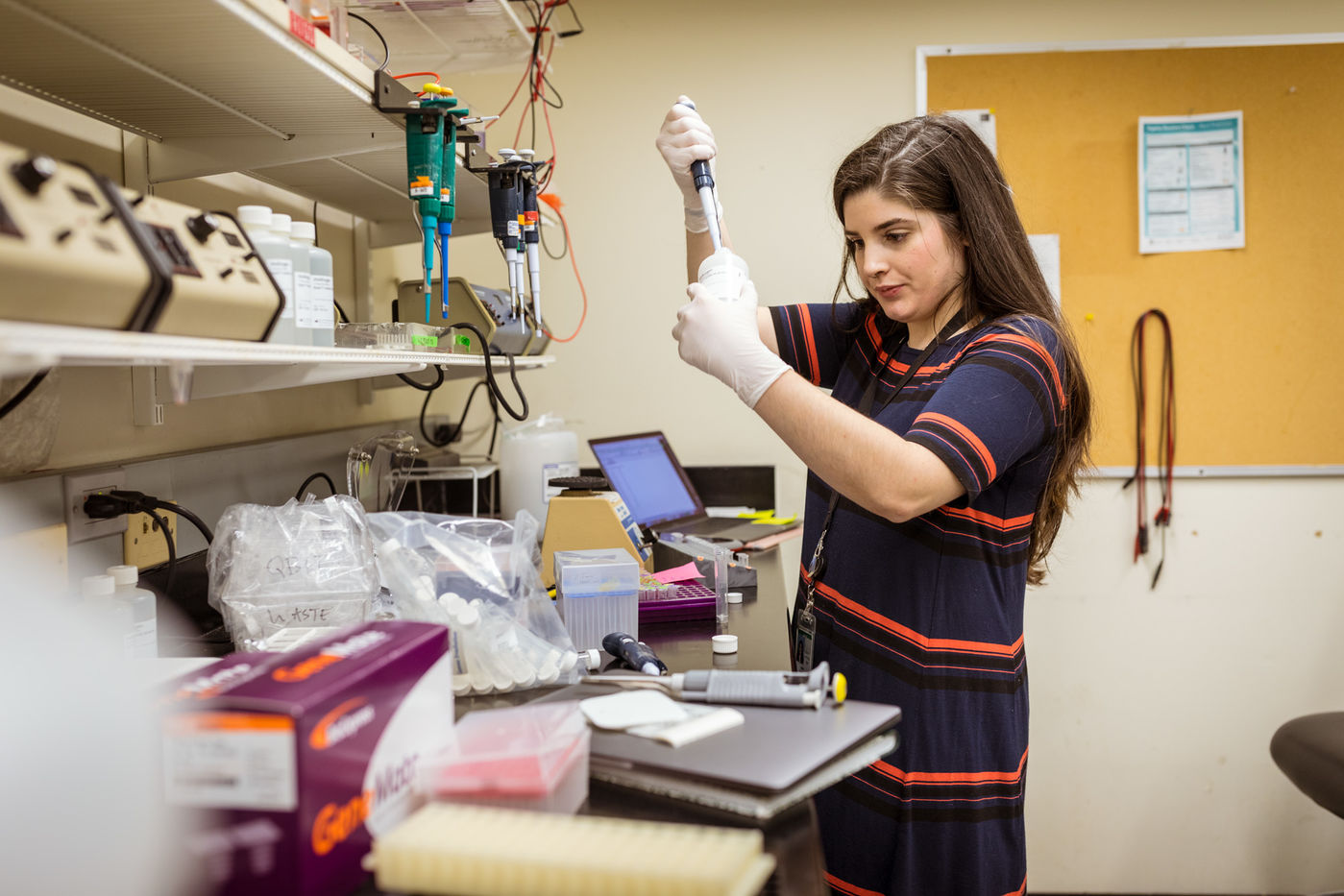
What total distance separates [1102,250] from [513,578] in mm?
1997

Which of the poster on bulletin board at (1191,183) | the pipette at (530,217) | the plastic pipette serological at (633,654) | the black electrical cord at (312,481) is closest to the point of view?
the plastic pipette serological at (633,654)

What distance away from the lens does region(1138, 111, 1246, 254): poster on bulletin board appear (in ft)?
7.91

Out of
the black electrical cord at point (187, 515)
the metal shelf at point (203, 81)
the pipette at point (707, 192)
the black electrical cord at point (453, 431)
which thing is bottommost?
the black electrical cord at point (187, 515)

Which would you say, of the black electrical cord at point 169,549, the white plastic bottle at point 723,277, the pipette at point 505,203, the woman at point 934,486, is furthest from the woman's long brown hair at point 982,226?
the black electrical cord at point 169,549

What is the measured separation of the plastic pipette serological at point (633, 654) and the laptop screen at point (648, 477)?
801 millimetres

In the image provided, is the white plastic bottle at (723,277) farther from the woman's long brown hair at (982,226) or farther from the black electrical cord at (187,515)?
the black electrical cord at (187,515)

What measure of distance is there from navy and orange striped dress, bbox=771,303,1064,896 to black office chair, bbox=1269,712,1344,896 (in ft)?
3.02

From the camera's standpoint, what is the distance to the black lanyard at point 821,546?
1.33 m

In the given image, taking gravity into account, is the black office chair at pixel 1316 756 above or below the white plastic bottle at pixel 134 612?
below

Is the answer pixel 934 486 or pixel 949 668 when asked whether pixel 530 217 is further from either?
pixel 949 668

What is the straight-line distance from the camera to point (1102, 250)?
96.6 inches

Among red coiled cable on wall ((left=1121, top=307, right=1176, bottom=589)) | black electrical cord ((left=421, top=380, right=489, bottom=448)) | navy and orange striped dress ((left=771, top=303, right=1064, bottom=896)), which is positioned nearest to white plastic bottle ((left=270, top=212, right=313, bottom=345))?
navy and orange striped dress ((left=771, top=303, right=1064, bottom=896))

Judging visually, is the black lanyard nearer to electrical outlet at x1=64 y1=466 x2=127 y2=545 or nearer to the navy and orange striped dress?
the navy and orange striped dress

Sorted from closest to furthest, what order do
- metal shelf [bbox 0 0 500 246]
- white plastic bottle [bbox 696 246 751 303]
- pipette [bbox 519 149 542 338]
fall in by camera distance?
metal shelf [bbox 0 0 500 246] < white plastic bottle [bbox 696 246 751 303] < pipette [bbox 519 149 542 338]
